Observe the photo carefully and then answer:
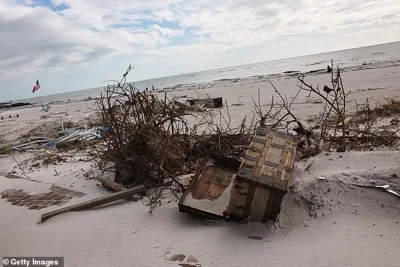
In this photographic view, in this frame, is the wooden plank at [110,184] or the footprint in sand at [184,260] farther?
the wooden plank at [110,184]

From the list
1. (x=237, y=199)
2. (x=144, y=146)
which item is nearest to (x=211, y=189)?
(x=237, y=199)

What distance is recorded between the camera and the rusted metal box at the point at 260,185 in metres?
2.47

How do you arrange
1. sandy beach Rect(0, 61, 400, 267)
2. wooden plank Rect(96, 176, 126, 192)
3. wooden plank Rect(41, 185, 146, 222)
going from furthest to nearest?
wooden plank Rect(96, 176, 126, 192) < wooden plank Rect(41, 185, 146, 222) < sandy beach Rect(0, 61, 400, 267)

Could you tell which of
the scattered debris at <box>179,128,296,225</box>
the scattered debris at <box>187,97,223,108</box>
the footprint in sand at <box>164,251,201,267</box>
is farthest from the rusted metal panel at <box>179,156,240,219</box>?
the scattered debris at <box>187,97,223,108</box>

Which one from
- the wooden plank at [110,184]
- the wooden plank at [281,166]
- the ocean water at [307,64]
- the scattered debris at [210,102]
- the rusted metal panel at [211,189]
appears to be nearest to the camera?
the wooden plank at [281,166]

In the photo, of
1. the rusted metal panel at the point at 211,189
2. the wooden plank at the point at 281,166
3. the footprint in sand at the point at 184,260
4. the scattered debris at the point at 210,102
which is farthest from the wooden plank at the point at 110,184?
the scattered debris at the point at 210,102

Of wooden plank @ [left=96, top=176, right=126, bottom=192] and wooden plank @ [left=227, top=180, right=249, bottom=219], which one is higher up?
wooden plank @ [left=227, top=180, right=249, bottom=219]

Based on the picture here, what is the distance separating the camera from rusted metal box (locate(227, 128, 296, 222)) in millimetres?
2473

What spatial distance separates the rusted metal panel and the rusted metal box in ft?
0.82

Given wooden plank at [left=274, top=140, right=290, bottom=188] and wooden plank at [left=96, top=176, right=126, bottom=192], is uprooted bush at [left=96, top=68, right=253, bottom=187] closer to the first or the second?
wooden plank at [left=96, top=176, right=126, bottom=192]

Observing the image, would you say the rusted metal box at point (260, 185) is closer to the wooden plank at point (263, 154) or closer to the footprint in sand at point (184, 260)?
the wooden plank at point (263, 154)

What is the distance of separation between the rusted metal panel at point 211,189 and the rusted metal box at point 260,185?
9.9 inches

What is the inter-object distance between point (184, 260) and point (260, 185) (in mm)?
872

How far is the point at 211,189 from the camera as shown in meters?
3.28
